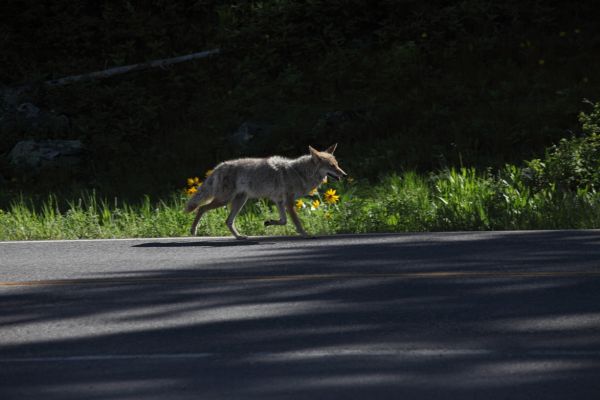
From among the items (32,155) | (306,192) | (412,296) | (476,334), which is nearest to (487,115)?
(306,192)

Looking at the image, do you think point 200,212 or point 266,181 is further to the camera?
point 200,212

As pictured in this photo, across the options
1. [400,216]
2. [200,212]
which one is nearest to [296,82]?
[400,216]

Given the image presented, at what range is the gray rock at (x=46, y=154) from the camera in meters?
19.0

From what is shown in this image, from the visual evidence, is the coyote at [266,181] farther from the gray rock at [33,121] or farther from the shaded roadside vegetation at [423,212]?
the gray rock at [33,121]

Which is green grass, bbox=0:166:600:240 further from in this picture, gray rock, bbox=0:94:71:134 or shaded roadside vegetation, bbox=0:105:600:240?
gray rock, bbox=0:94:71:134

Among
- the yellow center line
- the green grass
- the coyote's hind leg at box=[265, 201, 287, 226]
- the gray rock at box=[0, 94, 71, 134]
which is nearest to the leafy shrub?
the green grass

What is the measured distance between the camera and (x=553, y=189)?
12.7 m

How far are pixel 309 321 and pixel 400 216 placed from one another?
580cm

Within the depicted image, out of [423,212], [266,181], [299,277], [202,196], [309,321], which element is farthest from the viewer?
[423,212]

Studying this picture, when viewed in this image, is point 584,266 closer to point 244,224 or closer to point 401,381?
point 401,381

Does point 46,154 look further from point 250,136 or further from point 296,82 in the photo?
point 296,82

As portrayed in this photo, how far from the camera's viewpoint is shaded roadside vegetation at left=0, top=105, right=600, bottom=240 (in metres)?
11.9

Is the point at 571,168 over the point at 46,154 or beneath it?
beneath

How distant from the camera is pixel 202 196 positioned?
11.9 meters
